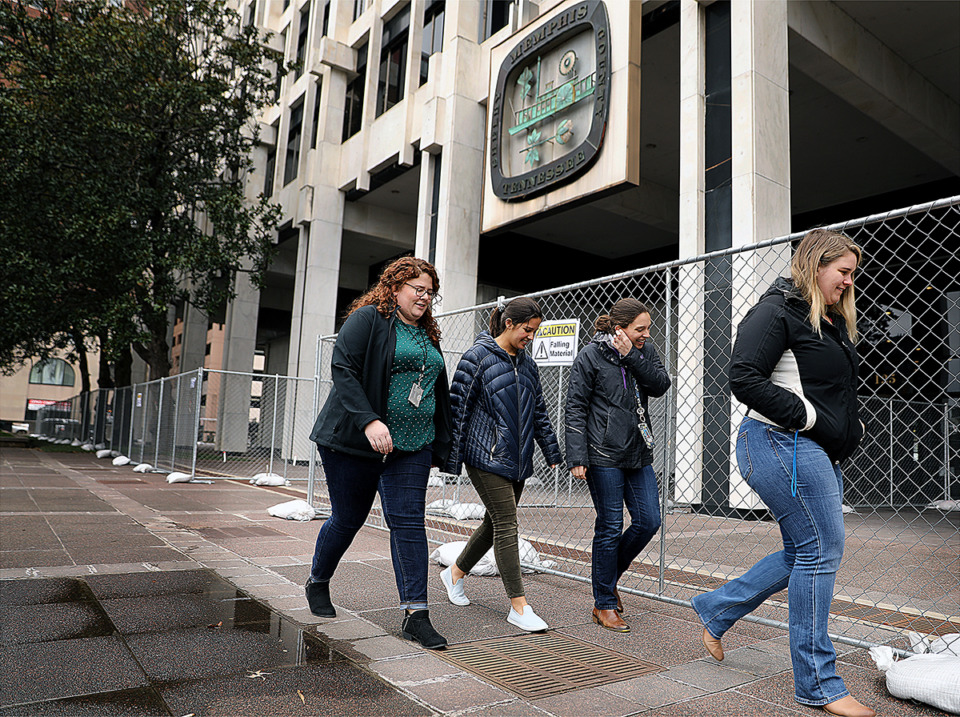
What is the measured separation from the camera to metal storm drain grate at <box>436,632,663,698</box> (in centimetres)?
305

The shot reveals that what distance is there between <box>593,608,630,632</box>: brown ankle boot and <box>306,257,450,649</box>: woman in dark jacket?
40.2 inches

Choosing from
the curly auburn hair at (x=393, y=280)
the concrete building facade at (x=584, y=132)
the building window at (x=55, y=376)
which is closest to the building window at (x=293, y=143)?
the concrete building facade at (x=584, y=132)

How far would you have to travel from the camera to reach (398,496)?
3584mm

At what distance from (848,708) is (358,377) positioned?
251cm

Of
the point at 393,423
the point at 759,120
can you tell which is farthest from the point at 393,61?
the point at 393,423

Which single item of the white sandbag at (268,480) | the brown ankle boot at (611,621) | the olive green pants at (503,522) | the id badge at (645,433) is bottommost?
the white sandbag at (268,480)

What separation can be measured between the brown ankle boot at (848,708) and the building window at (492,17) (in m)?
15.6

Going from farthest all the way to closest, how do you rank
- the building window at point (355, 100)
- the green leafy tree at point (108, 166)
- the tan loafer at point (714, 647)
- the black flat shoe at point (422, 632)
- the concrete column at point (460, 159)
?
1. the building window at point (355, 100)
2. the green leafy tree at point (108, 166)
3. the concrete column at point (460, 159)
4. the black flat shoe at point (422, 632)
5. the tan loafer at point (714, 647)

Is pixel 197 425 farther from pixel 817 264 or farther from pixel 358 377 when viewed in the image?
pixel 817 264

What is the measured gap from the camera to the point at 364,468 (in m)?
3.62

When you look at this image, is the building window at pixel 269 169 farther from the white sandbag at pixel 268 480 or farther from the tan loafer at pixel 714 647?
the tan loafer at pixel 714 647

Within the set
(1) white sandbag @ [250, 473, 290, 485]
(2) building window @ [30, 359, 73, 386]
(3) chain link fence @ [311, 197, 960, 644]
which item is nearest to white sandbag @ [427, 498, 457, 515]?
(3) chain link fence @ [311, 197, 960, 644]

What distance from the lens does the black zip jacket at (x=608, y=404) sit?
13.0ft

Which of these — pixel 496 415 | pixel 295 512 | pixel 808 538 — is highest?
pixel 496 415
